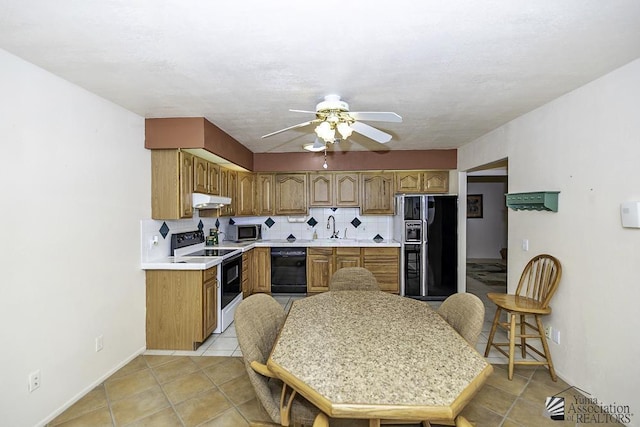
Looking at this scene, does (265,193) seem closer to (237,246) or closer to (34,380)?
(237,246)

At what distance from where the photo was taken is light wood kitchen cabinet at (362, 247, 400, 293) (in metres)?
4.60

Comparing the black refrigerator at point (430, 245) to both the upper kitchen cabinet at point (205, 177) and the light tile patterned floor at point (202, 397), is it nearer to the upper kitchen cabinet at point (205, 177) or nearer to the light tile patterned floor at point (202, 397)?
the light tile patterned floor at point (202, 397)

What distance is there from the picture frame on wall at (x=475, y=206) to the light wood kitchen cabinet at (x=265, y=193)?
5.60 m

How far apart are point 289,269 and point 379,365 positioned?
3570 mm

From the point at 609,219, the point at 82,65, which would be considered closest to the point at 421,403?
the point at 609,219

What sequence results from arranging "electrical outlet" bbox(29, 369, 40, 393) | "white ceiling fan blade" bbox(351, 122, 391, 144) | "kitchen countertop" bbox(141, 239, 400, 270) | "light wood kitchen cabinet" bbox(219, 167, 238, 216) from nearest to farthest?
1. "electrical outlet" bbox(29, 369, 40, 393)
2. "white ceiling fan blade" bbox(351, 122, 391, 144)
3. "kitchen countertop" bbox(141, 239, 400, 270)
4. "light wood kitchen cabinet" bbox(219, 167, 238, 216)

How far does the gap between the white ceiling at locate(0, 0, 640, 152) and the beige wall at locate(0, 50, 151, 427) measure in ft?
0.80

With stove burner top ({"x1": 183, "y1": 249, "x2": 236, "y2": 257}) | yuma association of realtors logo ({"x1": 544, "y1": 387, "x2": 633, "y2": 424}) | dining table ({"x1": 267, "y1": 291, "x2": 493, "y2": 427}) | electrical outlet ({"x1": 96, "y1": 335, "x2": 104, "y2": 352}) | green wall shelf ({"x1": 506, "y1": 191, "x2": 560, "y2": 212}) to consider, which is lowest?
yuma association of realtors logo ({"x1": 544, "y1": 387, "x2": 633, "y2": 424})

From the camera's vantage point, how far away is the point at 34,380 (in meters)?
1.89

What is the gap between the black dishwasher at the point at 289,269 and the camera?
4.74 m

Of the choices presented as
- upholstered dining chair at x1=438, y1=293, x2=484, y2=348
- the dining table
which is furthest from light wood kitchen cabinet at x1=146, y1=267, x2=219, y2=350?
upholstered dining chair at x1=438, y1=293, x2=484, y2=348

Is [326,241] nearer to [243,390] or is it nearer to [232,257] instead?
[232,257]

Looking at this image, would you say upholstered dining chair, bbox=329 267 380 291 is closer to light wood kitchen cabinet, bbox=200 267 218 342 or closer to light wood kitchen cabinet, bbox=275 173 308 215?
light wood kitchen cabinet, bbox=200 267 218 342

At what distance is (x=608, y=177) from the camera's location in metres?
2.03
